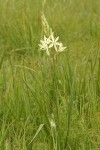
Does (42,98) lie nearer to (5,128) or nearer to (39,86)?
(39,86)

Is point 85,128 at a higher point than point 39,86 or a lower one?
lower

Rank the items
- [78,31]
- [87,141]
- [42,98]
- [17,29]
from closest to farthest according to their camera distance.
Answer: [87,141] < [42,98] < [17,29] < [78,31]

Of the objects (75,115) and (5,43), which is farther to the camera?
(5,43)

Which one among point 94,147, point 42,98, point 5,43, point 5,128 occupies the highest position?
point 5,43

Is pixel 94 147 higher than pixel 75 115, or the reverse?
pixel 75 115

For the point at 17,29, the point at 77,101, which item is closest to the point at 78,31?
the point at 17,29

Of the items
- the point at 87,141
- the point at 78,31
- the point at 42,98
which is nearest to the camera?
the point at 87,141

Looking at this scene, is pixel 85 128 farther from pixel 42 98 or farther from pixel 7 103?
pixel 7 103

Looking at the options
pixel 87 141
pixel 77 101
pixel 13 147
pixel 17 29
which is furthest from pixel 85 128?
pixel 17 29

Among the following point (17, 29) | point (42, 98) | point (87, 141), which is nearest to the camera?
point (87, 141)
